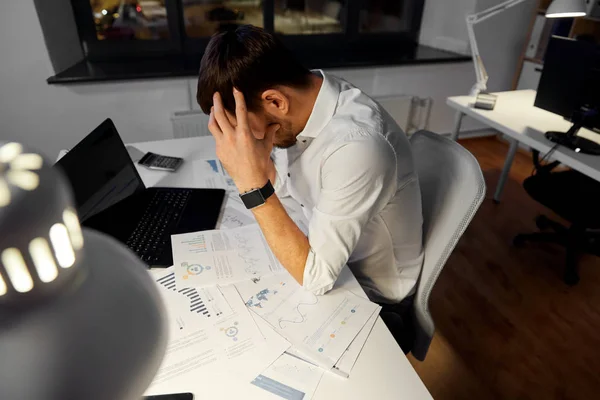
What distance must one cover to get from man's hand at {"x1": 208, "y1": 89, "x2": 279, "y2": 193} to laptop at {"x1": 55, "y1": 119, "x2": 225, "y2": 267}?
0.77ft

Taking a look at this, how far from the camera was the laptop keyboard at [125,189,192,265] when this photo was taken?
1.02 metres

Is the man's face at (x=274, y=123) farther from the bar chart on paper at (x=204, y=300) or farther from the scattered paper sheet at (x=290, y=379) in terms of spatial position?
the scattered paper sheet at (x=290, y=379)

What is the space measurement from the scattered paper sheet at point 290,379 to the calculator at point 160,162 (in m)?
0.90

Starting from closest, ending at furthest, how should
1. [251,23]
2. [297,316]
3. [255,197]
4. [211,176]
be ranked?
[297,316] → [255,197] → [211,176] → [251,23]

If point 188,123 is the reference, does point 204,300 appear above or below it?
above

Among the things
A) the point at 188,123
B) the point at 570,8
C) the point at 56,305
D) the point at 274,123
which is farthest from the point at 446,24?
the point at 56,305

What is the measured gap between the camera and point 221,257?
0.99 metres

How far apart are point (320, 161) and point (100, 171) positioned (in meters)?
0.63

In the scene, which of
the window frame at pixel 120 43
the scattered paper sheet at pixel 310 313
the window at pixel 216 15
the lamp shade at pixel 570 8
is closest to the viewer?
the scattered paper sheet at pixel 310 313

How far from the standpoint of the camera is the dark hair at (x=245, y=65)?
917 millimetres

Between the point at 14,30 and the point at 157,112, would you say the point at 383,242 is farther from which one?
the point at 14,30

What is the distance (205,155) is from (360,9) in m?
2.18

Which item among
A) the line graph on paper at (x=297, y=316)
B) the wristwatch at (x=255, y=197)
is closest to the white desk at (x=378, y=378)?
the line graph on paper at (x=297, y=316)

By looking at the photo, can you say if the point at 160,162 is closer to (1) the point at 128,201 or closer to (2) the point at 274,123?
(1) the point at 128,201
